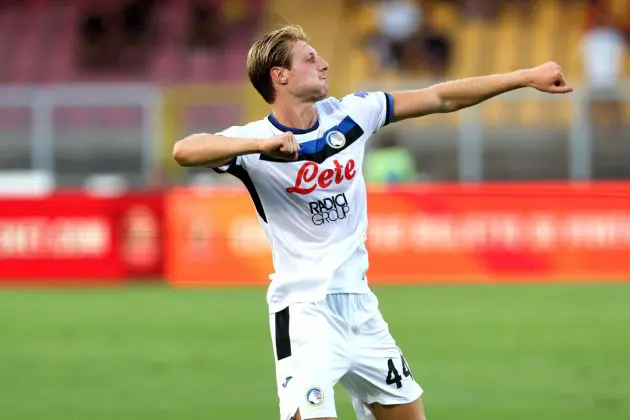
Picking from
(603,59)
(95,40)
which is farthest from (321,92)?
(95,40)

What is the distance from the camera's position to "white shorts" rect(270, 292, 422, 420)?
583 centimetres

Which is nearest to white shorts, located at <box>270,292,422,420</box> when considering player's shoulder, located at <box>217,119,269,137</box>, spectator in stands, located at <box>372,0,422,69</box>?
player's shoulder, located at <box>217,119,269,137</box>

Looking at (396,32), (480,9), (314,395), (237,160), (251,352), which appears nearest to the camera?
(314,395)

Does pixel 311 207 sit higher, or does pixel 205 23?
pixel 205 23

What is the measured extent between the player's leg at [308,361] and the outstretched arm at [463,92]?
1.02 metres

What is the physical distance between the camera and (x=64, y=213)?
1872 cm

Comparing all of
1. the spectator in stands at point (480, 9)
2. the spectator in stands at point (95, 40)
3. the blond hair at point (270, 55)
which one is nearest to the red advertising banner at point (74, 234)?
the spectator in stands at point (95, 40)

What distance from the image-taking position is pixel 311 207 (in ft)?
19.6

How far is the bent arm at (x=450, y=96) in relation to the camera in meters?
6.13

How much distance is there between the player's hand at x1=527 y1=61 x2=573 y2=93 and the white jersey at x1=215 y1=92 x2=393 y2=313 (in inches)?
32.8

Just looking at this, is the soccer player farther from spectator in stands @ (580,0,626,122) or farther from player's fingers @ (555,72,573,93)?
spectator in stands @ (580,0,626,122)

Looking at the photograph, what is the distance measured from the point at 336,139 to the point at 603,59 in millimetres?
17987

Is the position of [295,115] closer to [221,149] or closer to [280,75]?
[280,75]

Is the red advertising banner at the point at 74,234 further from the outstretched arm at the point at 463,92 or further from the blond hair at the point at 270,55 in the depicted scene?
the blond hair at the point at 270,55
